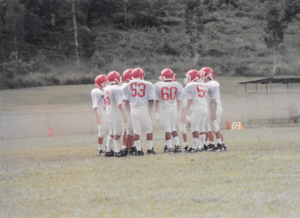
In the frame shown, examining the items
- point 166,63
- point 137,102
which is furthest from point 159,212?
point 166,63

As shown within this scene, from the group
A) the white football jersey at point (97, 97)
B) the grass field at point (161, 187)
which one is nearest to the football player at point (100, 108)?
the white football jersey at point (97, 97)

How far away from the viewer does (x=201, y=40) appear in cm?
6694

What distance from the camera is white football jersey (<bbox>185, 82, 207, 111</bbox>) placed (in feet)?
44.1

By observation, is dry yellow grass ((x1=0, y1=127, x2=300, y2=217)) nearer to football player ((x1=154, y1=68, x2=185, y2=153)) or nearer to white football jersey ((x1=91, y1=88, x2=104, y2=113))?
football player ((x1=154, y1=68, x2=185, y2=153))

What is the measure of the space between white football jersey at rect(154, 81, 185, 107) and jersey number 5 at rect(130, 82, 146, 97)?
57 centimetres

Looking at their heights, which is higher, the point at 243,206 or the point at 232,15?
the point at 232,15

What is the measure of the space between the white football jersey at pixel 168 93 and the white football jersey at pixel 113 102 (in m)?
1.01

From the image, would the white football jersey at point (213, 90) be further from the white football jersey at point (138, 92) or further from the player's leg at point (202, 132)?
the white football jersey at point (138, 92)

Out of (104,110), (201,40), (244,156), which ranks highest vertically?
(201,40)

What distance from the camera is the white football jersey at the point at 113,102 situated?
13523 mm

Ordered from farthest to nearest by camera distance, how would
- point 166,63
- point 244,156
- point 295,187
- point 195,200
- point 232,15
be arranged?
point 232,15 → point 166,63 → point 244,156 → point 295,187 → point 195,200

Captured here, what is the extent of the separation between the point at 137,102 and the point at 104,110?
6.61ft

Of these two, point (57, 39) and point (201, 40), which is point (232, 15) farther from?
point (57, 39)

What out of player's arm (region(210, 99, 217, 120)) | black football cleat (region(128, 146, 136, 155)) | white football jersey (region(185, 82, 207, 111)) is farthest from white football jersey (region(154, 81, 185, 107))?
black football cleat (region(128, 146, 136, 155))
